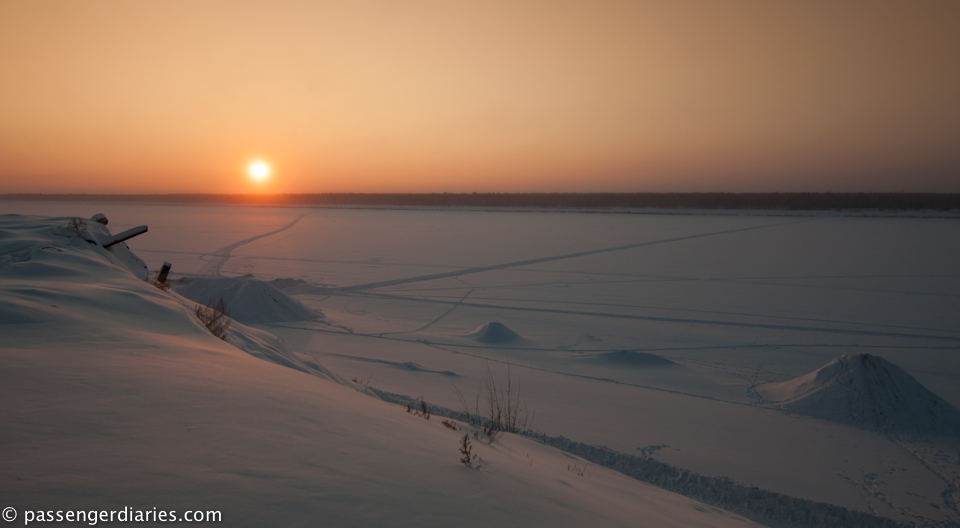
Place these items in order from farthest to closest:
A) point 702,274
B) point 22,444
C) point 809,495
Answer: point 702,274
point 809,495
point 22,444

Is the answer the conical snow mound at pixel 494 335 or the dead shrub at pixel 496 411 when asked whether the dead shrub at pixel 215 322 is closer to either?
the dead shrub at pixel 496 411

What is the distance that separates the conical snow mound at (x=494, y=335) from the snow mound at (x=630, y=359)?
5.82 feet

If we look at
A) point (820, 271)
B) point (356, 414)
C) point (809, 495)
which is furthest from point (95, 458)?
point (820, 271)

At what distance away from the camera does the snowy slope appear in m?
1.84

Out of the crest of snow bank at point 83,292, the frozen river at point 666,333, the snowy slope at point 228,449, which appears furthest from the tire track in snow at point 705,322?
the snowy slope at point 228,449

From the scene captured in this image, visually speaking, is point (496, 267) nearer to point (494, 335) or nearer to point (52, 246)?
point (494, 335)

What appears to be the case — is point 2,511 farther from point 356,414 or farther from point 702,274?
point 702,274

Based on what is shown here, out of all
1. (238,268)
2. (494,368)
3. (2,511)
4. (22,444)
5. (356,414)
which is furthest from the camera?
(238,268)

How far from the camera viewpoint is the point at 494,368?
8203 millimetres

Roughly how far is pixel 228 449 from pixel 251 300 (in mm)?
10011

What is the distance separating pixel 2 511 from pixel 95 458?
402 millimetres

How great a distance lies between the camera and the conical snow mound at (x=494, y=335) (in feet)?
32.0

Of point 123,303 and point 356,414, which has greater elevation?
point 123,303

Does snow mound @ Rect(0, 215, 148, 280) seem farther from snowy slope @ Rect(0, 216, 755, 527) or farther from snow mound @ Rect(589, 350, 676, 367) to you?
snow mound @ Rect(589, 350, 676, 367)
